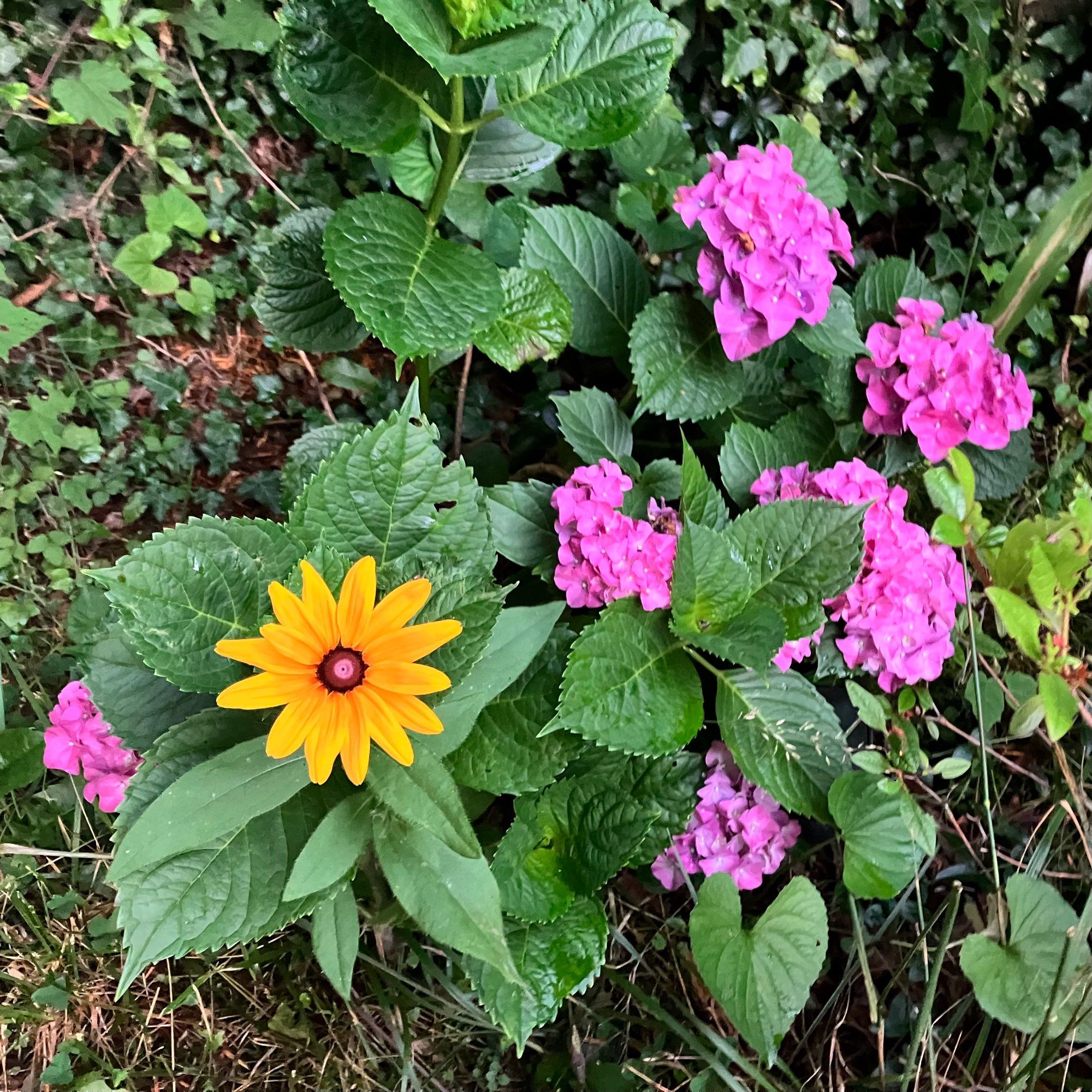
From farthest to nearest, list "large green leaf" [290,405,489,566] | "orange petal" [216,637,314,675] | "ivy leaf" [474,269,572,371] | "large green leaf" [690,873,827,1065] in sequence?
1. "ivy leaf" [474,269,572,371]
2. "large green leaf" [690,873,827,1065]
3. "large green leaf" [290,405,489,566]
4. "orange petal" [216,637,314,675]

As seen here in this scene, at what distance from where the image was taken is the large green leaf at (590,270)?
129 cm

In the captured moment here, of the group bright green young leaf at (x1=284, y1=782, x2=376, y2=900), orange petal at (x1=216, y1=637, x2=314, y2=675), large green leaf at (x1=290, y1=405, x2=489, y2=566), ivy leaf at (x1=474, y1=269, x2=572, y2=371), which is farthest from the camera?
ivy leaf at (x1=474, y1=269, x2=572, y2=371)

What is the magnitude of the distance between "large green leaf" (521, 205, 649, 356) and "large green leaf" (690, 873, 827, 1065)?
859 millimetres

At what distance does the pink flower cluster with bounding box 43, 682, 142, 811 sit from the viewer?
3.68 ft

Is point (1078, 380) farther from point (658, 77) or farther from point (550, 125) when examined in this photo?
point (550, 125)

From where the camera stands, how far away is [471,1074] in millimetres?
1284

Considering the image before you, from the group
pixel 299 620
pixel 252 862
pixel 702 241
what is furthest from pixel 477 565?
pixel 702 241

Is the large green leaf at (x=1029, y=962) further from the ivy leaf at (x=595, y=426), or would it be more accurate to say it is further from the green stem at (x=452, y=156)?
the green stem at (x=452, y=156)

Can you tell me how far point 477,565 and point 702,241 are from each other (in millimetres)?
709

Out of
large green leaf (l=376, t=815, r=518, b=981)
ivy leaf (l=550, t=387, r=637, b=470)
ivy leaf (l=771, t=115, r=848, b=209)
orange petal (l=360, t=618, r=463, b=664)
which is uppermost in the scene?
ivy leaf (l=771, t=115, r=848, b=209)

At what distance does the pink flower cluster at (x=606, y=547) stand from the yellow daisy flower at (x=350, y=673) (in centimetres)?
41

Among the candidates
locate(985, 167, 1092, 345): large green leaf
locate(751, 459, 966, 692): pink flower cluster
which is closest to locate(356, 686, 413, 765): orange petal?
locate(751, 459, 966, 692): pink flower cluster

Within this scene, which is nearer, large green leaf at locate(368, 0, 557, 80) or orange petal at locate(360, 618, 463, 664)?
orange petal at locate(360, 618, 463, 664)

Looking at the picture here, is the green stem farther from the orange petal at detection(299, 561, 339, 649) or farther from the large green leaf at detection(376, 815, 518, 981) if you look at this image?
the large green leaf at detection(376, 815, 518, 981)
